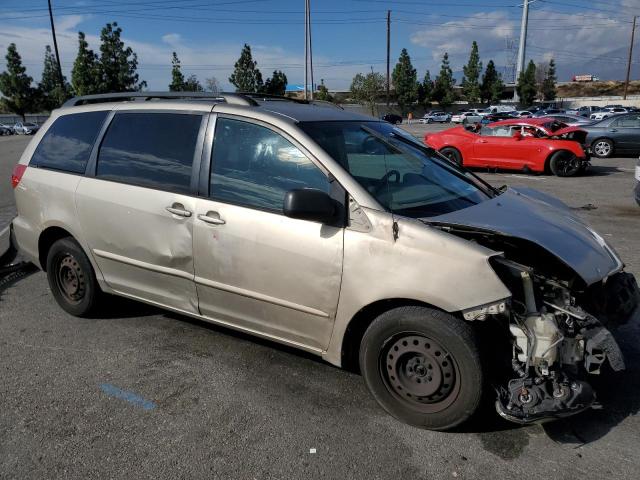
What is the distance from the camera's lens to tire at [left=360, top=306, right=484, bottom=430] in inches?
105

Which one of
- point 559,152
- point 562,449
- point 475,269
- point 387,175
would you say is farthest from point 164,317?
point 559,152

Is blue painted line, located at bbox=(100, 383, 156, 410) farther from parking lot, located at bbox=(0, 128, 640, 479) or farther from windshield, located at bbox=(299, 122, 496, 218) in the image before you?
windshield, located at bbox=(299, 122, 496, 218)

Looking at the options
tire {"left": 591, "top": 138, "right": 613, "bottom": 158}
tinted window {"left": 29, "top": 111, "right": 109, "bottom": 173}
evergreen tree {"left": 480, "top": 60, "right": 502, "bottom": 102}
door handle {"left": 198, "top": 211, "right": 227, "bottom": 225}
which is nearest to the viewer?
door handle {"left": 198, "top": 211, "right": 227, "bottom": 225}

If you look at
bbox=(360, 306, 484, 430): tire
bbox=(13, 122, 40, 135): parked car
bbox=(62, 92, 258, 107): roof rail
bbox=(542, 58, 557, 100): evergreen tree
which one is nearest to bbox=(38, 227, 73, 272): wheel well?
bbox=(62, 92, 258, 107): roof rail

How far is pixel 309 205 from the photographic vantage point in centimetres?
284

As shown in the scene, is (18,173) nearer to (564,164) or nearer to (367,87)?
(564,164)

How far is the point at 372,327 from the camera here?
2.90 m

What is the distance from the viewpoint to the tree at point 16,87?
5972 centimetres

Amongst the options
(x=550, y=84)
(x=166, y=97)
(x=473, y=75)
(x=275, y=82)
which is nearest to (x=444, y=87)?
(x=473, y=75)

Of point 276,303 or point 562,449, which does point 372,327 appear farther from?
point 562,449

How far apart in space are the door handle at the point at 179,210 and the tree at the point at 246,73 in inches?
1843

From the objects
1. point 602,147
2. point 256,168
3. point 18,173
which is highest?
point 256,168

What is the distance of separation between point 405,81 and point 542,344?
256 feet

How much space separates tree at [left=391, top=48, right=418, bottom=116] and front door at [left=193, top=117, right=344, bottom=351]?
7702 cm
